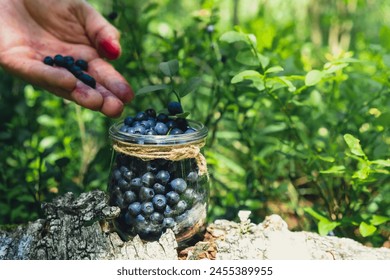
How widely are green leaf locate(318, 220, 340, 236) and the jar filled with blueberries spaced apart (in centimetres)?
37

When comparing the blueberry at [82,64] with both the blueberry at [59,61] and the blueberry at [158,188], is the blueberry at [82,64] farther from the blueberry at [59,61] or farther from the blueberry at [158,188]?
the blueberry at [158,188]

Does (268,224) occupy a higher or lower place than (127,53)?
lower

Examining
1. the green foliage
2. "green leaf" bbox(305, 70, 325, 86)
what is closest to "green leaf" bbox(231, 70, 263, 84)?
the green foliage

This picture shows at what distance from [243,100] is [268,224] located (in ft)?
2.28

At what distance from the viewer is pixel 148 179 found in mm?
1275

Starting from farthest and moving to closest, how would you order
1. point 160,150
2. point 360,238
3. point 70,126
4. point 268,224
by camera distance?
point 70,126 < point 360,238 < point 268,224 < point 160,150

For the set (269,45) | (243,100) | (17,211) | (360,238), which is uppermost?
(269,45)

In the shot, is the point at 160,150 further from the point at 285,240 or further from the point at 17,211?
the point at 17,211

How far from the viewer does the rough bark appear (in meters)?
1.31

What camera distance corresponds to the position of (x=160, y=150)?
1276mm

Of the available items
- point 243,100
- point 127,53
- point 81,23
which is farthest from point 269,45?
point 81,23

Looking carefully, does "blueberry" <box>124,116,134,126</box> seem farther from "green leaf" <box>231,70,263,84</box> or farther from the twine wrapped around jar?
"green leaf" <box>231,70,263,84</box>

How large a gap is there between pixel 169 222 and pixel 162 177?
12cm

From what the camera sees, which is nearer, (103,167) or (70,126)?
(103,167)
